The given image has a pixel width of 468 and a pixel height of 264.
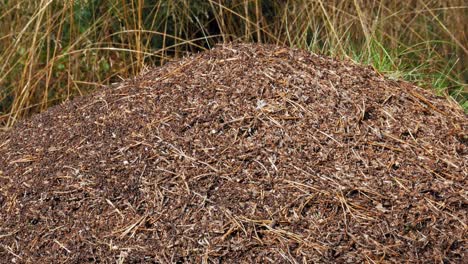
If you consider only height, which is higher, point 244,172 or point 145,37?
point 244,172

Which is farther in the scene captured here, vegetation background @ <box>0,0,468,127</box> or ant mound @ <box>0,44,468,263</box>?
vegetation background @ <box>0,0,468,127</box>

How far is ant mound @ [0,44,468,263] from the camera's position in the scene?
342 cm

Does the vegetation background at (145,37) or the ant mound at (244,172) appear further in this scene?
the vegetation background at (145,37)

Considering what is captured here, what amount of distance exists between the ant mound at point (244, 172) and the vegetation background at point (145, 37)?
1.16 m

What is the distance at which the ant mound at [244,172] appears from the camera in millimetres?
3424

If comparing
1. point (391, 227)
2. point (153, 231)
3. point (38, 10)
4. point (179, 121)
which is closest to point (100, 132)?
point (179, 121)

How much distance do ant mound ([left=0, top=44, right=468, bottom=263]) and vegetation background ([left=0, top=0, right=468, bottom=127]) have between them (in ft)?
3.80

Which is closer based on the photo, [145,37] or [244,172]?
[244,172]

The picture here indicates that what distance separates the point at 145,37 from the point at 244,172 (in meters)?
2.38

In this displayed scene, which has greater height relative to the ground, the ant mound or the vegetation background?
the ant mound

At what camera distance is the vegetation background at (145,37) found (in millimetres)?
5453

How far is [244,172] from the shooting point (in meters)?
3.63

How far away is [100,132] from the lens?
397cm

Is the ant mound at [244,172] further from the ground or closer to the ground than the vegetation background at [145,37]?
further from the ground
